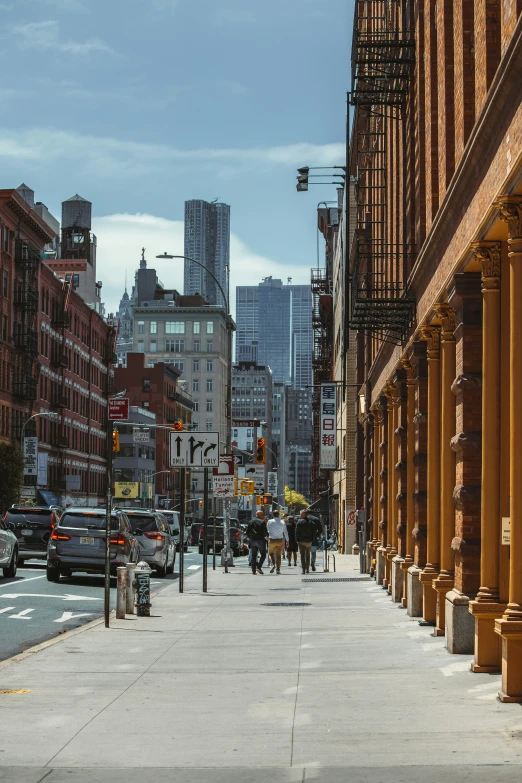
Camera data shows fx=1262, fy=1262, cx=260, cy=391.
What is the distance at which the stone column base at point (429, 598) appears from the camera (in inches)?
715

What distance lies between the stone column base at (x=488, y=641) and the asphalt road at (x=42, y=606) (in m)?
5.51

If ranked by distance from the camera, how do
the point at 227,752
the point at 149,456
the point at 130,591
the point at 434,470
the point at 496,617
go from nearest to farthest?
the point at 227,752 → the point at 496,617 → the point at 434,470 → the point at 130,591 → the point at 149,456

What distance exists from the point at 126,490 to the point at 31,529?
7578 centimetres

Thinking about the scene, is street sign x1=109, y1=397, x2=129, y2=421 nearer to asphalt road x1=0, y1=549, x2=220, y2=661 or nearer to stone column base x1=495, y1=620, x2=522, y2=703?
asphalt road x1=0, y1=549, x2=220, y2=661

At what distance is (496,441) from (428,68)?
26.9ft

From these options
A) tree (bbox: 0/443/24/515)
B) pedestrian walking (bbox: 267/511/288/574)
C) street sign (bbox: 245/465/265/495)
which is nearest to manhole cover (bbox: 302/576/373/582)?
pedestrian walking (bbox: 267/511/288/574)

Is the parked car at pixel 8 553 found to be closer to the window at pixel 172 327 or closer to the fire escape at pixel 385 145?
the fire escape at pixel 385 145

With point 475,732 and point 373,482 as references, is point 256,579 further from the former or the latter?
point 475,732

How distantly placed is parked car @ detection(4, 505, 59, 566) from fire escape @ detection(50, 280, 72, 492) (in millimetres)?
53167

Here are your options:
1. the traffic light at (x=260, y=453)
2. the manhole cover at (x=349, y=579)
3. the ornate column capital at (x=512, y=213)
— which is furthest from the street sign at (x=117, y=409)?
the traffic light at (x=260, y=453)

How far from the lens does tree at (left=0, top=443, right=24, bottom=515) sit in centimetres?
6856

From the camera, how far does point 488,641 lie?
484 inches

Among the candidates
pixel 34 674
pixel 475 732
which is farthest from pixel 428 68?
pixel 475 732

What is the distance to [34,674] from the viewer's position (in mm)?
12578
